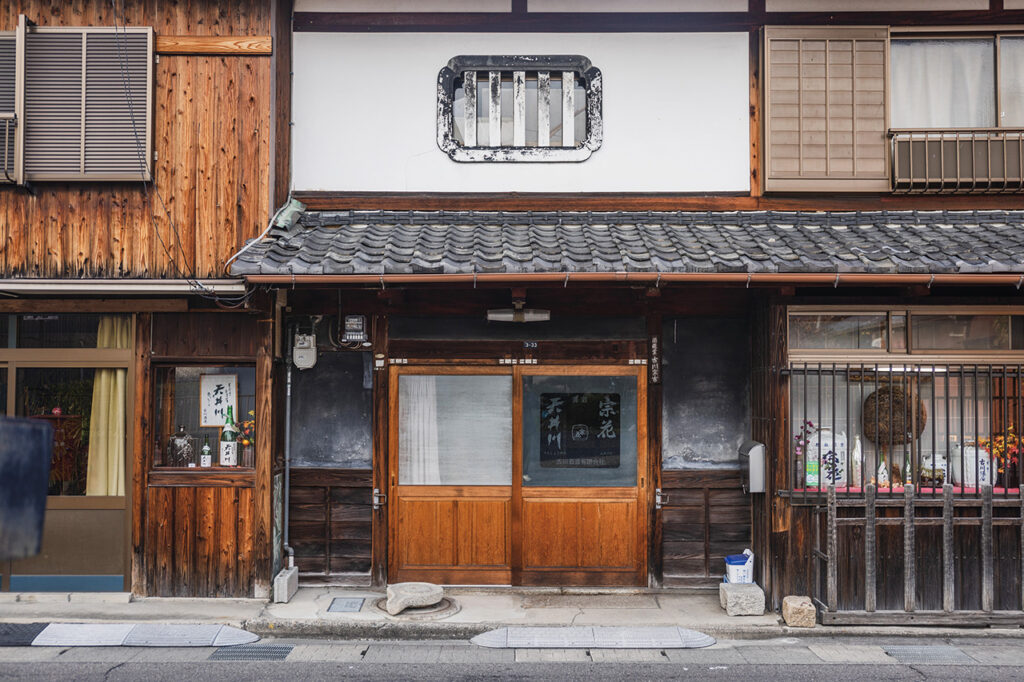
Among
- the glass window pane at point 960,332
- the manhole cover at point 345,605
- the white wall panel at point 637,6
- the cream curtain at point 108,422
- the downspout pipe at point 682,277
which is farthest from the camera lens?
the white wall panel at point 637,6

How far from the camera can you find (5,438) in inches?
125

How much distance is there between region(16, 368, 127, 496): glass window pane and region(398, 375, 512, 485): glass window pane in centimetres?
302

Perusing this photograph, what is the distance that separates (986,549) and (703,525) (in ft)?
8.87

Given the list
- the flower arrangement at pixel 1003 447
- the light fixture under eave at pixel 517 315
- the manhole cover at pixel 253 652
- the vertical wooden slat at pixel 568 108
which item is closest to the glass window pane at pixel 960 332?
the flower arrangement at pixel 1003 447

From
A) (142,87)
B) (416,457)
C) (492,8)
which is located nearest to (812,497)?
(416,457)

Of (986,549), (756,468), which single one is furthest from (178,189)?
(986,549)

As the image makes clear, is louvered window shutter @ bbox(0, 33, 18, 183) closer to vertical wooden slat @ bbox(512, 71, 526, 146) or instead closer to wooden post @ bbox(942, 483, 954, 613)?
vertical wooden slat @ bbox(512, 71, 526, 146)

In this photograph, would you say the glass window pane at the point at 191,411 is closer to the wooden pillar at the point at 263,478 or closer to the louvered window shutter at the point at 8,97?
the wooden pillar at the point at 263,478

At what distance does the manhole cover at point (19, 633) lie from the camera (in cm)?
688

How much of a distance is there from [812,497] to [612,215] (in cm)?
365

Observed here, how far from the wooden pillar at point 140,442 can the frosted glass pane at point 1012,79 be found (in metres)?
9.84

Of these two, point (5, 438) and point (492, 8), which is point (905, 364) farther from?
point (5, 438)

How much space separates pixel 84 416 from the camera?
8.14 metres

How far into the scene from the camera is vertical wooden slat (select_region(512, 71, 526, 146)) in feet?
28.7
